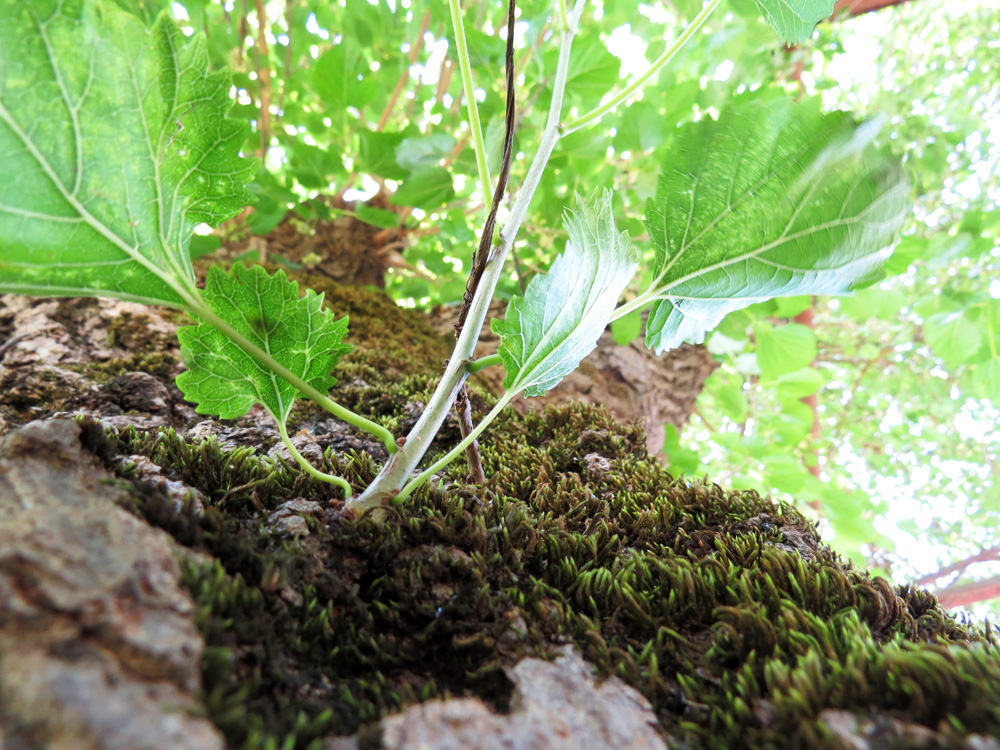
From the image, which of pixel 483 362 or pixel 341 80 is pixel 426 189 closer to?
pixel 341 80

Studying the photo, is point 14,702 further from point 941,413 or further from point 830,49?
point 941,413

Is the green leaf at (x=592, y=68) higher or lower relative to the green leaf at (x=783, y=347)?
higher

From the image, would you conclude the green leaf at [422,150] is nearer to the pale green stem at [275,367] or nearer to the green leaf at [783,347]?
the pale green stem at [275,367]

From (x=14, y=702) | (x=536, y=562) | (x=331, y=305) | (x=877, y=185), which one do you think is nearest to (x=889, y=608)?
(x=536, y=562)

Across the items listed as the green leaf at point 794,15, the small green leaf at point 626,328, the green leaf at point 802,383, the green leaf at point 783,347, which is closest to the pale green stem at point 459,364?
the green leaf at point 794,15

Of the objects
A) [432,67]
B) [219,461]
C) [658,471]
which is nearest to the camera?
[219,461]

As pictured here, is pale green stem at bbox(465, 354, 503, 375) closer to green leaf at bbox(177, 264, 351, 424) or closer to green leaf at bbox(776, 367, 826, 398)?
green leaf at bbox(177, 264, 351, 424)

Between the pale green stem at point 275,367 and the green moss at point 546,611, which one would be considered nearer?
the green moss at point 546,611
